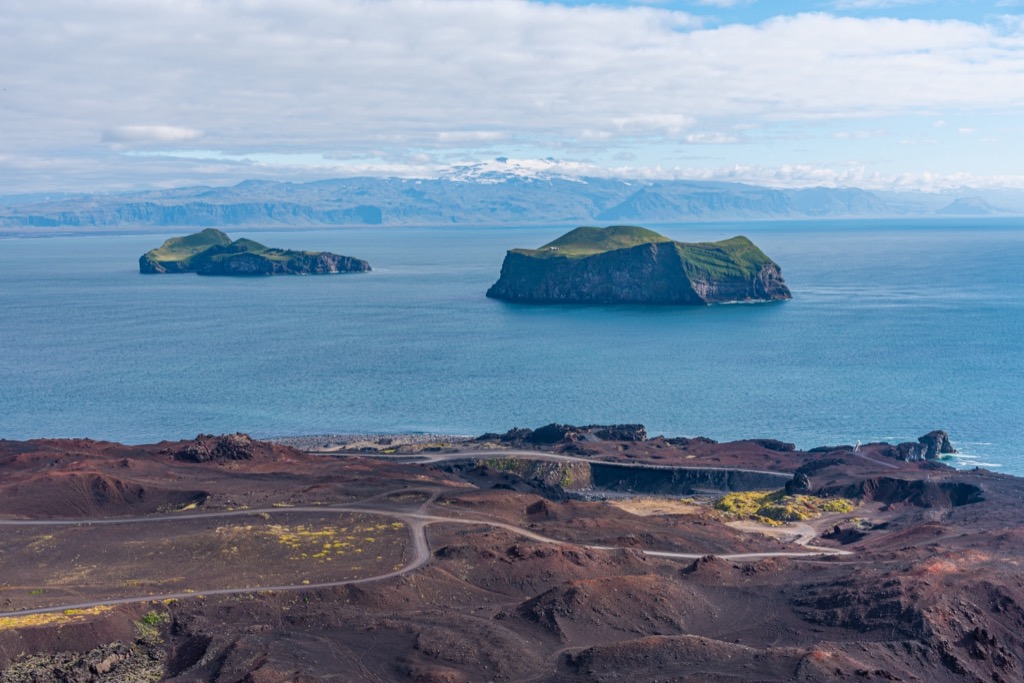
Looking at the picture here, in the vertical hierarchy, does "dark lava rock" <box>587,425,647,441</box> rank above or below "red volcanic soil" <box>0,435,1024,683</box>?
below

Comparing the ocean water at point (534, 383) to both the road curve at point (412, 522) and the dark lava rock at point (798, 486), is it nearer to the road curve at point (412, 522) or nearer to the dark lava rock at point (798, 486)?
the dark lava rock at point (798, 486)

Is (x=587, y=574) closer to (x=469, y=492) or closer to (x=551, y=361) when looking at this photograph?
(x=469, y=492)

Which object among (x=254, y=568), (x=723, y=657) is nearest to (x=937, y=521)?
(x=723, y=657)

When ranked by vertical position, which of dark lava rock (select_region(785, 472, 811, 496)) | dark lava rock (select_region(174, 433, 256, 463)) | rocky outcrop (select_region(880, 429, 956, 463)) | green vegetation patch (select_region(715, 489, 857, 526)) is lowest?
green vegetation patch (select_region(715, 489, 857, 526))

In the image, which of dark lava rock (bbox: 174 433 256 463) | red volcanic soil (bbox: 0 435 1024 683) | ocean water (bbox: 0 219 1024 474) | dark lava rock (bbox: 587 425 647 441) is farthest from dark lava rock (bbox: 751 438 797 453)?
dark lava rock (bbox: 174 433 256 463)

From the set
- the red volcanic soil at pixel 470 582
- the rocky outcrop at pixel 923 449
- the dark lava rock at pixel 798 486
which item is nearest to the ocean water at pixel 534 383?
the rocky outcrop at pixel 923 449

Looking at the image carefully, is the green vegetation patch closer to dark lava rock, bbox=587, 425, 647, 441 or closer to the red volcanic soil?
the red volcanic soil

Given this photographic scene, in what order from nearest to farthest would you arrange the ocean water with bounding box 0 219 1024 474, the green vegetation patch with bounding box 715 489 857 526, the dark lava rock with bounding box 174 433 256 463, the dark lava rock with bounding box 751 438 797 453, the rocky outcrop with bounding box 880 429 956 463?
1. the green vegetation patch with bounding box 715 489 857 526
2. the dark lava rock with bounding box 174 433 256 463
3. the rocky outcrop with bounding box 880 429 956 463
4. the dark lava rock with bounding box 751 438 797 453
5. the ocean water with bounding box 0 219 1024 474
